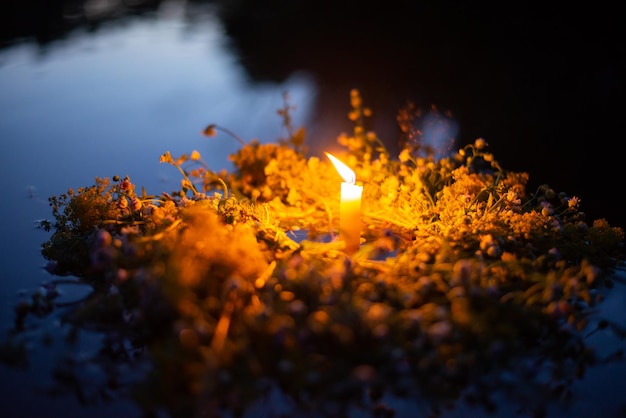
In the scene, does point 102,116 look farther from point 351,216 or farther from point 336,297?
point 336,297

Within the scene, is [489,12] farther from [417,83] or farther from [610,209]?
[610,209]

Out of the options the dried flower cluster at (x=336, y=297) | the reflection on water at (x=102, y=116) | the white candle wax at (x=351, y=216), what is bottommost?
the dried flower cluster at (x=336, y=297)

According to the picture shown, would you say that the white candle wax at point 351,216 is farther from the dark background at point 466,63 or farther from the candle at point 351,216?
the dark background at point 466,63

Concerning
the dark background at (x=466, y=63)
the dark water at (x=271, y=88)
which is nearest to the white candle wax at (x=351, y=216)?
the dark water at (x=271, y=88)

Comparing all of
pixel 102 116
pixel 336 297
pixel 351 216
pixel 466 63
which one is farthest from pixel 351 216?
pixel 466 63

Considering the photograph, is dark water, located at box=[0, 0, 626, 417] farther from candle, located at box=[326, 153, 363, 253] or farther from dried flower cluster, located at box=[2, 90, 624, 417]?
candle, located at box=[326, 153, 363, 253]

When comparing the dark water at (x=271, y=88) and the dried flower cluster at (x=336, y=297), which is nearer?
the dried flower cluster at (x=336, y=297)

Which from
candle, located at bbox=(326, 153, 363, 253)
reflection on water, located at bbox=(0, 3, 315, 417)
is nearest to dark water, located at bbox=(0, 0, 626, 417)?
reflection on water, located at bbox=(0, 3, 315, 417)
